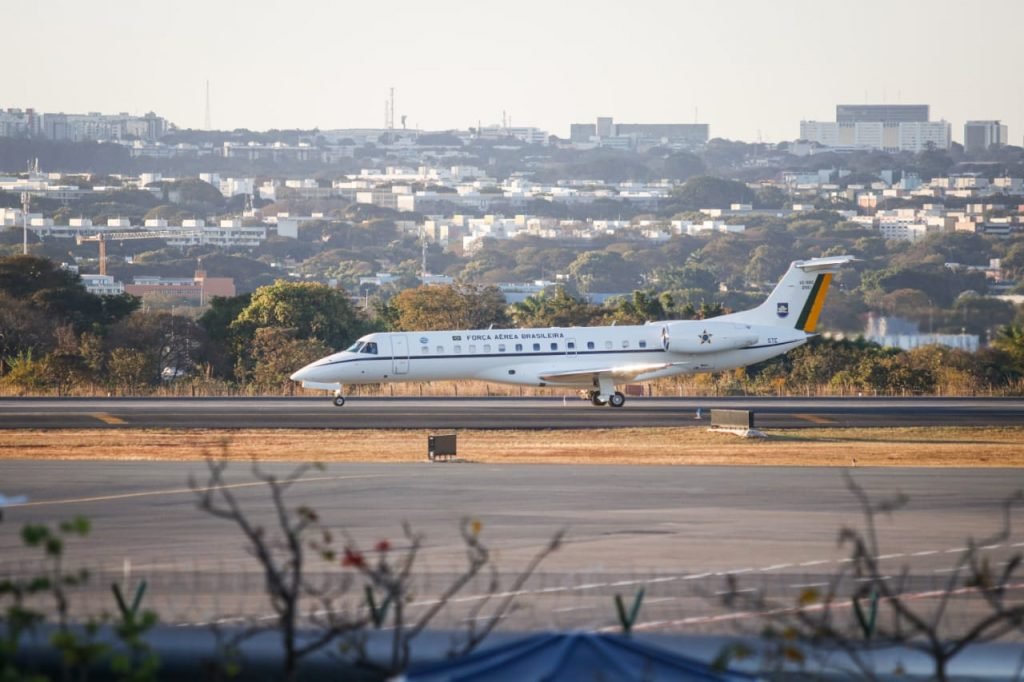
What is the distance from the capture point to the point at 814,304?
51.9 m

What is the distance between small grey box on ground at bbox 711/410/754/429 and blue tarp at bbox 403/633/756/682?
31.0 metres

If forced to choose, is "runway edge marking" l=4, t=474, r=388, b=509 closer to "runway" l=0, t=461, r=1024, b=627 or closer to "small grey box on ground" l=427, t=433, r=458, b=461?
"runway" l=0, t=461, r=1024, b=627

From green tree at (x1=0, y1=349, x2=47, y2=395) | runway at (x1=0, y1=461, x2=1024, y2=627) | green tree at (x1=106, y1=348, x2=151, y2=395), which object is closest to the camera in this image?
runway at (x1=0, y1=461, x2=1024, y2=627)

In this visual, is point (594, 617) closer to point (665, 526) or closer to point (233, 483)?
point (665, 526)

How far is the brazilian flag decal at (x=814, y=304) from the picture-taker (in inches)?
2042

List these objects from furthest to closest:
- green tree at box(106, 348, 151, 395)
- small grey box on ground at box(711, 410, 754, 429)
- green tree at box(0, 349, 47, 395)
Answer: green tree at box(106, 348, 151, 395) < green tree at box(0, 349, 47, 395) < small grey box on ground at box(711, 410, 754, 429)

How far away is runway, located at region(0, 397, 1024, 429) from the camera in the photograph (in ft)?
141

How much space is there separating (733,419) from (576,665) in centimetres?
3190

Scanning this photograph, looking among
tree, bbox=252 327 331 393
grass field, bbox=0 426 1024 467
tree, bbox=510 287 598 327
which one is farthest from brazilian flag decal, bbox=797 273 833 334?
tree, bbox=510 287 598 327

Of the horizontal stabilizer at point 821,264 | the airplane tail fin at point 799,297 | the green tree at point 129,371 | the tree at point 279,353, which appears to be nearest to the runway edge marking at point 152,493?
the airplane tail fin at point 799,297

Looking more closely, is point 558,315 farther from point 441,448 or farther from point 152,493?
point 152,493

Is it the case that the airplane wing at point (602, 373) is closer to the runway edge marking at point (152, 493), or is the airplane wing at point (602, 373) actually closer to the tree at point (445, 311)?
the runway edge marking at point (152, 493)

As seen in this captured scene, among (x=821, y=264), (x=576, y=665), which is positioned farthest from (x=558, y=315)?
(x=576, y=665)

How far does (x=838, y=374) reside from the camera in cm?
5931
